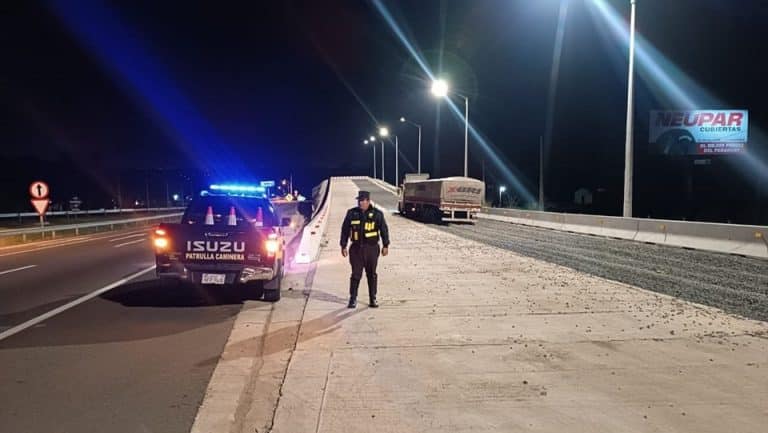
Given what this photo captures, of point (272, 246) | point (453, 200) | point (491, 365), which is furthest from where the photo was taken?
point (453, 200)

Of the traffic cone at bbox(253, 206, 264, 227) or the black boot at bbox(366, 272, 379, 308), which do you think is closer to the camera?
the black boot at bbox(366, 272, 379, 308)

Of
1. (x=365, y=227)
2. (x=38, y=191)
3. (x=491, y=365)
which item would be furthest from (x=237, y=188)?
(x=38, y=191)

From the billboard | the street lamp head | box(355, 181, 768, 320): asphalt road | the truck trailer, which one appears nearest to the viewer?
box(355, 181, 768, 320): asphalt road

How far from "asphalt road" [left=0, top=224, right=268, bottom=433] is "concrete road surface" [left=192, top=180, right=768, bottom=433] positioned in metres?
0.37

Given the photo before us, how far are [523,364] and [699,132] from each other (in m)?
54.8

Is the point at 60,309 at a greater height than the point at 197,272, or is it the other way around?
the point at 197,272

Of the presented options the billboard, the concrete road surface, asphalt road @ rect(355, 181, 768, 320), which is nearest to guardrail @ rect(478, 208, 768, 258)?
asphalt road @ rect(355, 181, 768, 320)

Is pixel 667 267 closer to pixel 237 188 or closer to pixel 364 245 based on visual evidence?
pixel 364 245

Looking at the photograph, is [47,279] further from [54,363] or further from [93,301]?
[54,363]

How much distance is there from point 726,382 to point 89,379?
6.20 metres

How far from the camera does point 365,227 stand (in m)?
9.58

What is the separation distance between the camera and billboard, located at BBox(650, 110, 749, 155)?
52969 millimetres

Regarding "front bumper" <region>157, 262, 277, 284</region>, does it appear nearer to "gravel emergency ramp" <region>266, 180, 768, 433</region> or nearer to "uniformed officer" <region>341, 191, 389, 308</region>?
"gravel emergency ramp" <region>266, 180, 768, 433</region>

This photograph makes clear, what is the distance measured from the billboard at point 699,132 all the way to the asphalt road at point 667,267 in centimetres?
3540
